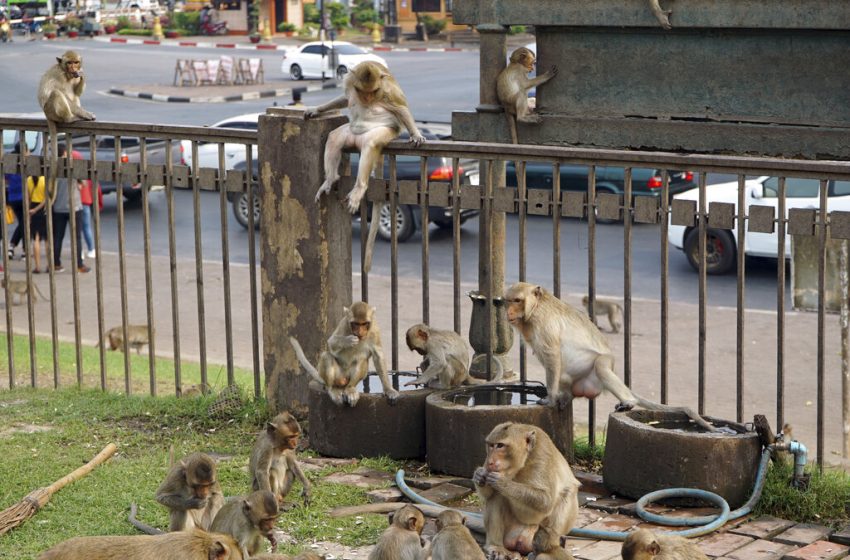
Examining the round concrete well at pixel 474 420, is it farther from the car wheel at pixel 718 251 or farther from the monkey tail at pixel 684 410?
the car wheel at pixel 718 251

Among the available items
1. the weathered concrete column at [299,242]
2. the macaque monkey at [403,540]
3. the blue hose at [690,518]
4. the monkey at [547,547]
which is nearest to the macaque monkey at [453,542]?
the macaque monkey at [403,540]

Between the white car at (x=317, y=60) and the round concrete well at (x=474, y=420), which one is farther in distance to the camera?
the white car at (x=317, y=60)

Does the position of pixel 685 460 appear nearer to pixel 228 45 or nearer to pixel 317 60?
pixel 317 60

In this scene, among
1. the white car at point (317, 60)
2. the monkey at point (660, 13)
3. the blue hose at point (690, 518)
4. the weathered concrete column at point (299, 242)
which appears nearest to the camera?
the blue hose at point (690, 518)

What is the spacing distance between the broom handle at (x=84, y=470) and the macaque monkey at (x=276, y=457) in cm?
103

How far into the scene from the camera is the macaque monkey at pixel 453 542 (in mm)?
5031

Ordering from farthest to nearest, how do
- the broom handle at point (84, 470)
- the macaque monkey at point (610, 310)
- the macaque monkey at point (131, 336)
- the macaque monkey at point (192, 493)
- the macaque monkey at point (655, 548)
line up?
the macaque monkey at point (610, 310) < the macaque monkey at point (131, 336) < the broom handle at point (84, 470) < the macaque monkey at point (192, 493) < the macaque monkey at point (655, 548)

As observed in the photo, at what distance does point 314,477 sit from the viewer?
22.9ft

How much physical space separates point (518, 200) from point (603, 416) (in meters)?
5.17

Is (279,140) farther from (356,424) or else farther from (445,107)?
(445,107)

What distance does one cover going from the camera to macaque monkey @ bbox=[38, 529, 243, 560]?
4719 mm

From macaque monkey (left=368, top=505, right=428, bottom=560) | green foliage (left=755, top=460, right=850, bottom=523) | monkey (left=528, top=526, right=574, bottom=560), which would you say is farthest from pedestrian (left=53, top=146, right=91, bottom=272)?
monkey (left=528, top=526, right=574, bottom=560)

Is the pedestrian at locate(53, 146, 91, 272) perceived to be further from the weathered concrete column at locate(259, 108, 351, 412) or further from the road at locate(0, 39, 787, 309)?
the weathered concrete column at locate(259, 108, 351, 412)

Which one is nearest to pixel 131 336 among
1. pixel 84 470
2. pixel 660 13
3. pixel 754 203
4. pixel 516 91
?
pixel 516 91
